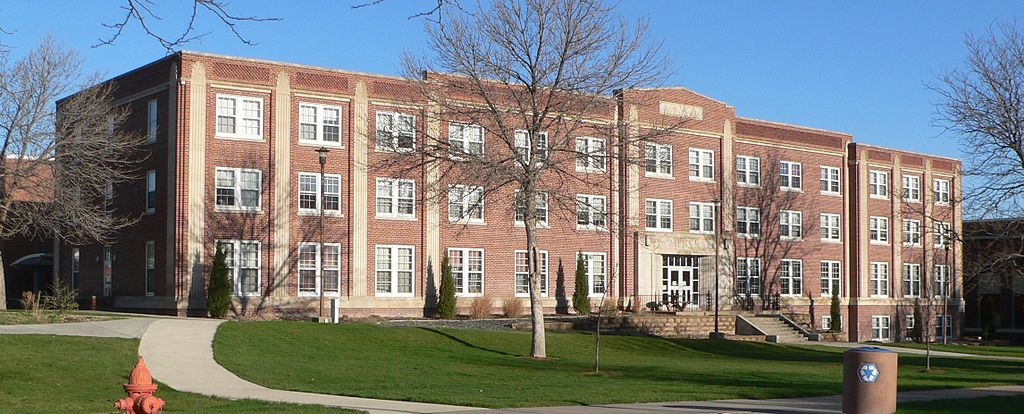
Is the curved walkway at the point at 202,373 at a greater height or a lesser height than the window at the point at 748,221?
lesser

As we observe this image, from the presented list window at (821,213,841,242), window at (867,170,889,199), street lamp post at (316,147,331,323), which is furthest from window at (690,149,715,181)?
street lamp post at (316,147,331,323)

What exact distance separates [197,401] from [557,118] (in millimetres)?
14799

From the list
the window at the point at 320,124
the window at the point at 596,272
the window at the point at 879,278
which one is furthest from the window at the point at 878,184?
the window at the point at 320,124

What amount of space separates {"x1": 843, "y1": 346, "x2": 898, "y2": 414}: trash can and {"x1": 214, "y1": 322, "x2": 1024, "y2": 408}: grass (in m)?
3.52

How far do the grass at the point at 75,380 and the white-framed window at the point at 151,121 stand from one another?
15433 millimetres

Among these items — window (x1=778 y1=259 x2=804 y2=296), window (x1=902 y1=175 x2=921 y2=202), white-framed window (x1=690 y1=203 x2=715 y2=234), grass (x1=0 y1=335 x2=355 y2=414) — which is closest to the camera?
grass (x1=0 y1=335 x2=355 y2=414)

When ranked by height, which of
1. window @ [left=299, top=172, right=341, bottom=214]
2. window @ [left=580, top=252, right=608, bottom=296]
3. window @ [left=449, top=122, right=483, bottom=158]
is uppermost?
window @ [left=449, top=122, right=483, bottom=158]

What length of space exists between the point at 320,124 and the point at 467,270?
824 centimetres

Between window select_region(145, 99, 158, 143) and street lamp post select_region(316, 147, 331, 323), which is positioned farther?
window select_region(145, 99, 158, 143)

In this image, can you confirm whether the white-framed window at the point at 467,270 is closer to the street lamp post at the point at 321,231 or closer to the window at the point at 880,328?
the street lamp post at the point at 321,231

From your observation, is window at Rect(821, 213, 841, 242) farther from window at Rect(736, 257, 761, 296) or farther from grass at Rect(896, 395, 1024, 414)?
grass at Rect(896, 395, 1024, 414)

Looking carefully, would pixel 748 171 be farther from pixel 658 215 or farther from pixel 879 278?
pixel 879 278

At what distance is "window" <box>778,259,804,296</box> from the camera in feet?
191

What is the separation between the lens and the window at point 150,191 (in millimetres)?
42031
